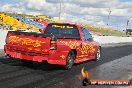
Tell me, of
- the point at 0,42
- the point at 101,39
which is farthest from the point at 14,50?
the point at 101,39

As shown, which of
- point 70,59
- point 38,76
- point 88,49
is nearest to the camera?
point 38,76

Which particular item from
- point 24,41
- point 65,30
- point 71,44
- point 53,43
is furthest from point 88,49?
point 24,41

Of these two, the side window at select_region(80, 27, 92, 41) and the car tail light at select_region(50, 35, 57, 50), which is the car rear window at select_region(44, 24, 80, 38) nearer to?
the side window at select_region(80, 27, 92, 41)

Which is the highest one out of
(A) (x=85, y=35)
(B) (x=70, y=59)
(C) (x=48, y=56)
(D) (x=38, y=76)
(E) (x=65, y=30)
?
(E) (x=65, y=30)

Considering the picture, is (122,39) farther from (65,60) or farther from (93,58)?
(65,60)

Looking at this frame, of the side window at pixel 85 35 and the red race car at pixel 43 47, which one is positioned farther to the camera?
the side window at pixel 85 35

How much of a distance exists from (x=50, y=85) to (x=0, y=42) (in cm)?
1329

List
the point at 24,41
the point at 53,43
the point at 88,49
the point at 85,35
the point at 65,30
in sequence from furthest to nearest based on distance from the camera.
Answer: the point at 88,49 → the point at 85,35 → the point at 65,30 → the point at 24,41 → the point at 53,43

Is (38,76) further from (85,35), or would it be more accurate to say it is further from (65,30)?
(85,35)

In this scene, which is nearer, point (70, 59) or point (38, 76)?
point (38, 76)

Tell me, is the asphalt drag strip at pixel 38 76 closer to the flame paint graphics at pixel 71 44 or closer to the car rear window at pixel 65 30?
the flame paint graphics at pixel 71 44

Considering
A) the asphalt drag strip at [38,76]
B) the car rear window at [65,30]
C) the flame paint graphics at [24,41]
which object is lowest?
the asphalt drag strip at [38,76]

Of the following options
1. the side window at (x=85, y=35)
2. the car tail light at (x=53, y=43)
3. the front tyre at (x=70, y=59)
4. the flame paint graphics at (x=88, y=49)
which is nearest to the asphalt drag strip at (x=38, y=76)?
the front tyre at (x=70, y=59)

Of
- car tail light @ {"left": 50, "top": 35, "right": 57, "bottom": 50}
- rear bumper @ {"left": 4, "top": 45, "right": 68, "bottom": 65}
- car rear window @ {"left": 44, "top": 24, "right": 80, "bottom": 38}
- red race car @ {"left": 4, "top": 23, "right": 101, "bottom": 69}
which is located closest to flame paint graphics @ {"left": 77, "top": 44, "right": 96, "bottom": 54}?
red race car @ {"left": 4, "top": 23, "right": 101, "bottom": 69}
